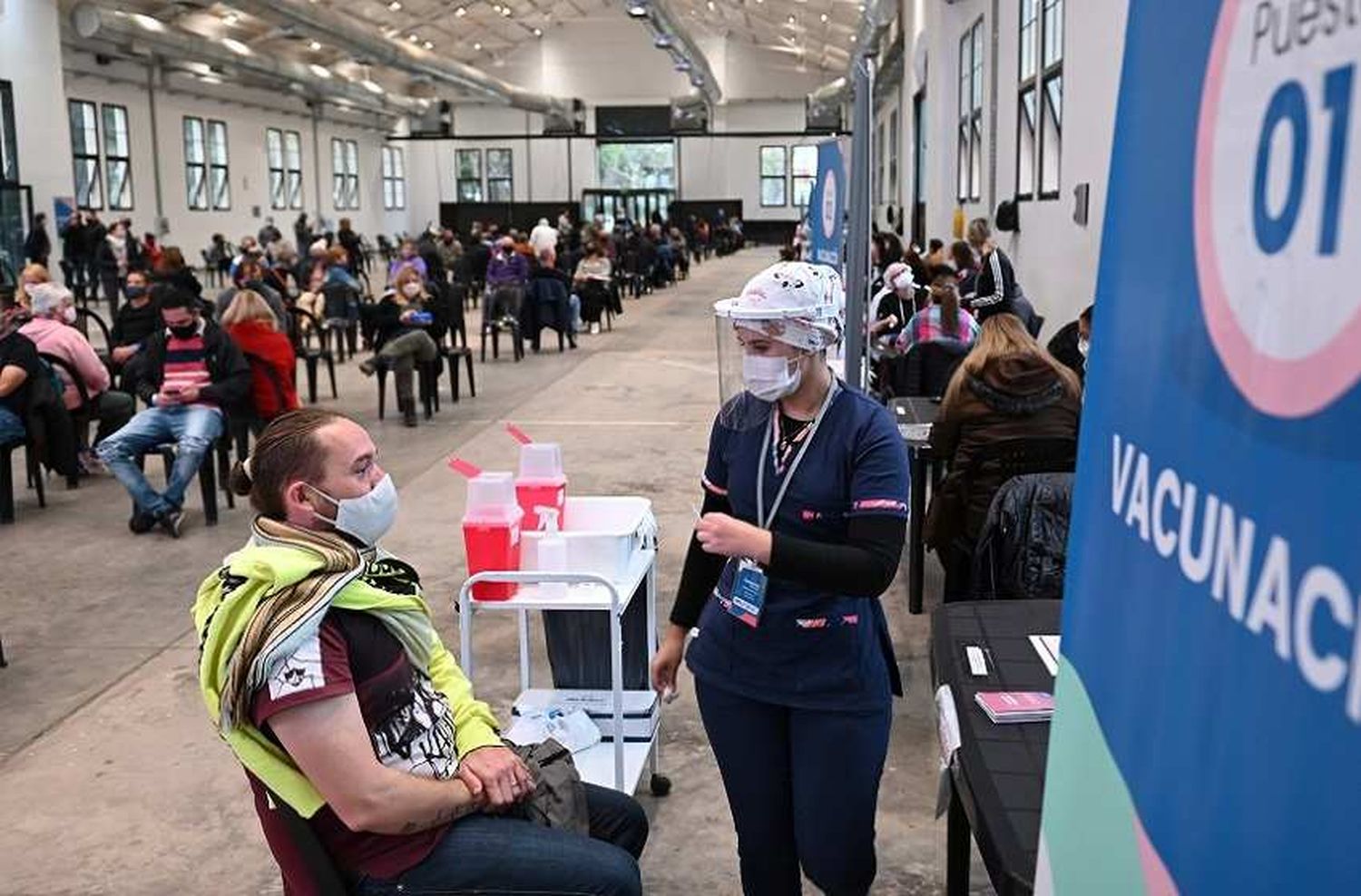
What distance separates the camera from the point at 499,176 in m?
41.0

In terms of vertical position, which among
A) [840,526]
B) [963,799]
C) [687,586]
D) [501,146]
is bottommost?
[963,799]

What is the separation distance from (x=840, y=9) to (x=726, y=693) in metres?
28.7

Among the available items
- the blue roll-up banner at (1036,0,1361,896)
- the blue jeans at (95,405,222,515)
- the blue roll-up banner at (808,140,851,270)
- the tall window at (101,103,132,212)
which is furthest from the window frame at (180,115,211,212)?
the blue roll-up banner at (1036,0,1361,896)

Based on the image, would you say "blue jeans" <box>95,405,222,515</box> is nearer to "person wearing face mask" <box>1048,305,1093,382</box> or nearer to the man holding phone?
the man holding phone

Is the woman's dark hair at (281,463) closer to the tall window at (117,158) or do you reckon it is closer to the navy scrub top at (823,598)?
the navy scrub top at (823,598)

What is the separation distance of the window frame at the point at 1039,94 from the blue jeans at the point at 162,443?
611 cm

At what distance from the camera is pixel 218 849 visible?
323 centimetres

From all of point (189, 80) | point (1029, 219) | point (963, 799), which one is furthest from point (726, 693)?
point (189, 80)

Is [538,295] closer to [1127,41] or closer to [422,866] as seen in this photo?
[422,866]

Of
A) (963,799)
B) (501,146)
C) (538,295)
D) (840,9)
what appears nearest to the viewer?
(963,799)

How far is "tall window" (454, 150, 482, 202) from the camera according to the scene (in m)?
41.0

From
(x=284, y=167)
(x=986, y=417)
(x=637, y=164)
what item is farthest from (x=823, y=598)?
(x=637, y=164)

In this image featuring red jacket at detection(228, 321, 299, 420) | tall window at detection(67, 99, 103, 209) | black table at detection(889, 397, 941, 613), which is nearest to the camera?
black table at detection(889, 397, 941, 613)

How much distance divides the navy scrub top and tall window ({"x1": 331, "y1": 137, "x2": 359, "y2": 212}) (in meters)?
34.8
